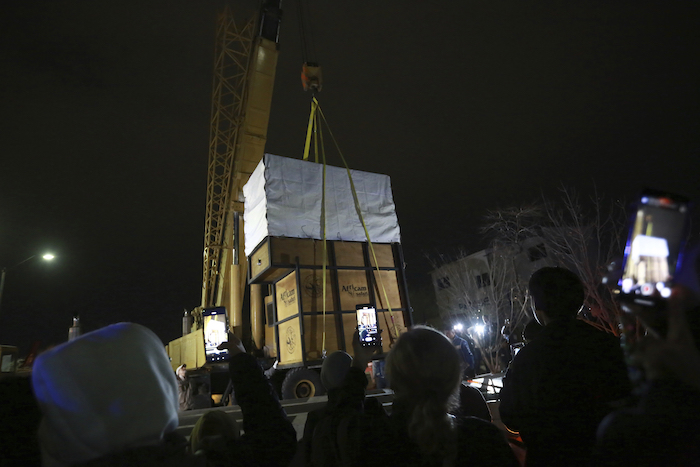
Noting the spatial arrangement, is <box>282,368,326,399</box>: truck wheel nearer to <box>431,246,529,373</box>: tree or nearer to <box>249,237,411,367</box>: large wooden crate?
<box>249,237,411,367</box>: large wooden crate

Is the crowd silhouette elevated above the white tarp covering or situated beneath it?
situated beneath

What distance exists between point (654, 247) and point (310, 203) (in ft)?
25.1

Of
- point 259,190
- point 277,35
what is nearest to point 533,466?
point 259,190

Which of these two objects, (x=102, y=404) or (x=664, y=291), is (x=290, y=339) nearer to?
(x=102, y=404)

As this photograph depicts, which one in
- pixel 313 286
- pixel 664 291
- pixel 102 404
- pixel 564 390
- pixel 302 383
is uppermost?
pixel 313 286

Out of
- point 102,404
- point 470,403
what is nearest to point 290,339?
point 470,403

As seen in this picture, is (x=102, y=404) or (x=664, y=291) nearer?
(x=102, y=404)

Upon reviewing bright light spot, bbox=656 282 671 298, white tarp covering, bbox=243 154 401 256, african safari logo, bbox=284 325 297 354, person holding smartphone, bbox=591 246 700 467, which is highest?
white tarp covering, bbox=243 154 401 256

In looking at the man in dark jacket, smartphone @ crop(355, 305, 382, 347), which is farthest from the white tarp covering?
the man in dark jacket

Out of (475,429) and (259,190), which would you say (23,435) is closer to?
(475,429)

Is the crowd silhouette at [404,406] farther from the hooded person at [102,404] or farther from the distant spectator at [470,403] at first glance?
the distant spectator at [470,403]

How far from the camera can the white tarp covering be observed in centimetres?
851

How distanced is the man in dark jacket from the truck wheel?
652cm

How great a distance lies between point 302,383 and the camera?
8.57 meters
